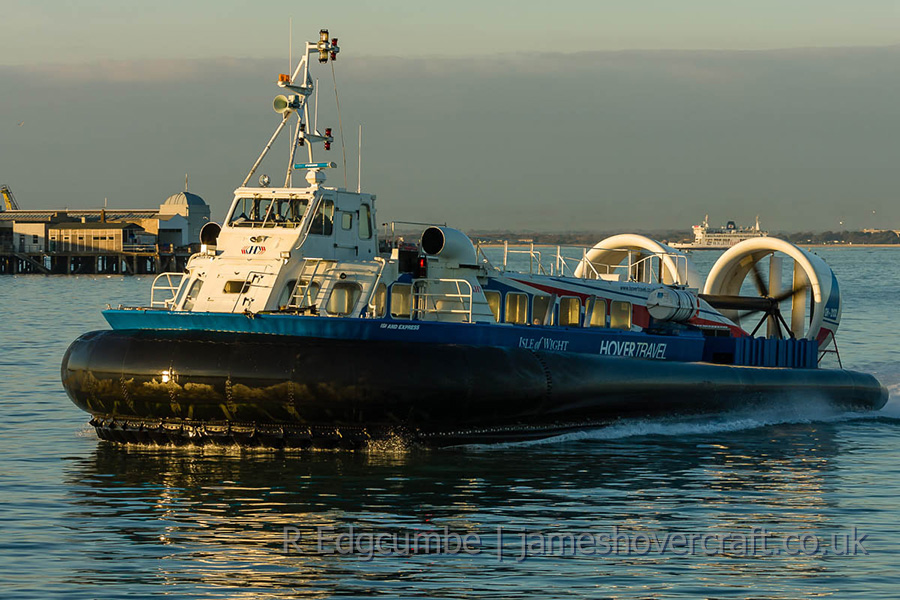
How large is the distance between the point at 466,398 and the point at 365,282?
2.05 metres

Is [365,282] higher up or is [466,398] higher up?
[365,282]

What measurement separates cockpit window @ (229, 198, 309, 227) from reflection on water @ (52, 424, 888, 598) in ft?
10.3

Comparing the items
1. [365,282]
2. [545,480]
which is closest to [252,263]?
[365,282]

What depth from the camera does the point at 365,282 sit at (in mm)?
14594

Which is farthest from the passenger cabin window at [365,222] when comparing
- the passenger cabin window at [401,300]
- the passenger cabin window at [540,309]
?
the passenger cabin window at [540,309]

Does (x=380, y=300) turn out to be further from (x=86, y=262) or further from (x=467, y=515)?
(x=86, y=262)

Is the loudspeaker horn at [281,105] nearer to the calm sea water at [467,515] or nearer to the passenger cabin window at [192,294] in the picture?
the passenger cabin window at [192,294]

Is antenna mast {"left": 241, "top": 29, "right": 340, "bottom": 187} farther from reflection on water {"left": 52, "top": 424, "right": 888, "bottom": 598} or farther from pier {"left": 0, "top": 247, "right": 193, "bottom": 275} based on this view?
pier {"left": 0, "top": 247, "right": 193, "bottom": 275}

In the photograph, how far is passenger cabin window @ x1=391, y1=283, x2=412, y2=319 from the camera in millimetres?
15352

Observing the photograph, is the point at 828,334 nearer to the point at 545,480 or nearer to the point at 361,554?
the point at 545,480

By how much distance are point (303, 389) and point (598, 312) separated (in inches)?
225

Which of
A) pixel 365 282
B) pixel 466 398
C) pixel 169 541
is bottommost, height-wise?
pixel 169 541

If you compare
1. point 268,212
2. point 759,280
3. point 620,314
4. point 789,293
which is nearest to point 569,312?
point 620,314

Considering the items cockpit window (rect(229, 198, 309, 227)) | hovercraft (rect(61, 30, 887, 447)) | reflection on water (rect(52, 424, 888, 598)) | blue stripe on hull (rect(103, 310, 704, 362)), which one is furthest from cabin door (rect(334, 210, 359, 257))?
reflection on water (rect(52, 424, 888, 598))
